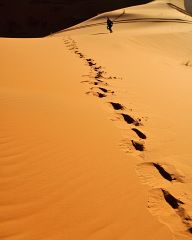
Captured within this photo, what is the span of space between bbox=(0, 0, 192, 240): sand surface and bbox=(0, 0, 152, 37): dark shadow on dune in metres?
22.5

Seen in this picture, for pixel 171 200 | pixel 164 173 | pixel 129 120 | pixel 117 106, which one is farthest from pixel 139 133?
pixel 171 200

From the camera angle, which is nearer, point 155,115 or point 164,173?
point 164,173

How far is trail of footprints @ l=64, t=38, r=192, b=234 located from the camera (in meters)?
3.11

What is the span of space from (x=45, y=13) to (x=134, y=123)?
94.3 feet

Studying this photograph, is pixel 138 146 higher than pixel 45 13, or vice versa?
pixel 138 146

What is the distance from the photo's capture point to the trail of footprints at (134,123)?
10.2ft

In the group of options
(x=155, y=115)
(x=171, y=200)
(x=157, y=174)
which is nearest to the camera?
(x=171, y=200)

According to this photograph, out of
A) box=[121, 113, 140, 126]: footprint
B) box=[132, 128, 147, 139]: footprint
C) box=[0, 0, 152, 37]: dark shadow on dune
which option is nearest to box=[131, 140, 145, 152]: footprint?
box=[132, 128, 147, 139]: footprint

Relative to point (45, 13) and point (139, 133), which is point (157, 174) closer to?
point (139, 133)

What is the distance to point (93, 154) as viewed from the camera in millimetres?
3959

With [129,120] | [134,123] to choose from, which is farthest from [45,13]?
[134,123]

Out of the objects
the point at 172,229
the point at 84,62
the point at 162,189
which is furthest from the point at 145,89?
the point at 172,229

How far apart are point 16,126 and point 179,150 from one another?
6.46 feet

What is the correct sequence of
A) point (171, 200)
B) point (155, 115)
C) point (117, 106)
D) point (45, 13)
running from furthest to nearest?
point (45, 13) < point (117, 106) < point (155, 115) < point (171, 200)
